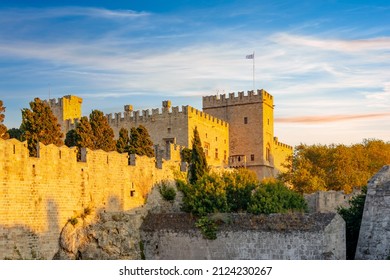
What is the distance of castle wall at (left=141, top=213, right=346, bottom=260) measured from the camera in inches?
879

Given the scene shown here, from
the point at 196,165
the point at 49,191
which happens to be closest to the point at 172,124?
the point at 196,165

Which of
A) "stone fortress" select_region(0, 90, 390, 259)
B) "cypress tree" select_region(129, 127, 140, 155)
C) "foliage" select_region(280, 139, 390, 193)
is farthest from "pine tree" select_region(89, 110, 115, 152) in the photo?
"foliage" select_region(280, 139, 390, 193)

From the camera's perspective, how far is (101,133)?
34.1m

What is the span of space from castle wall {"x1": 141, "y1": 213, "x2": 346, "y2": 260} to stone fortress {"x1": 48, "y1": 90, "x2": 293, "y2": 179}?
1953 centimetres

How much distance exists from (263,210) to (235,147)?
983 inches

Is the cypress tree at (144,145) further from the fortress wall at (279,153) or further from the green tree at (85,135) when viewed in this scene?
the fortress wall at (279,153)

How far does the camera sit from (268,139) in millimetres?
51688

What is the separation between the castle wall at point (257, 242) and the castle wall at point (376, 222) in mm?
796

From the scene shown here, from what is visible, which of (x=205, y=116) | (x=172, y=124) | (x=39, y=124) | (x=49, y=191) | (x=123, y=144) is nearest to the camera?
(x=49, y=191)

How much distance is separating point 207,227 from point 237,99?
1104 inches

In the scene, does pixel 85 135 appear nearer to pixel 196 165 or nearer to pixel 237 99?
pixel 196 165
